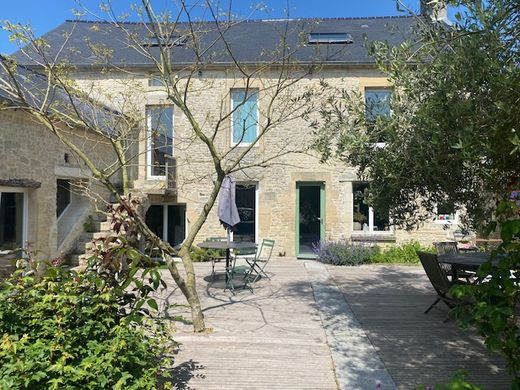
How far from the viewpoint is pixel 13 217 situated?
8328 mm

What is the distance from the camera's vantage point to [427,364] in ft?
14.3

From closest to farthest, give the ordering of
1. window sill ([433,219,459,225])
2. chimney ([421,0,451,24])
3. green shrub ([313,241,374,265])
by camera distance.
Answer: chimney ([421,0,451,24]) → green shrub ([313,241,374,265]) → window sill ([433,219,459,225])

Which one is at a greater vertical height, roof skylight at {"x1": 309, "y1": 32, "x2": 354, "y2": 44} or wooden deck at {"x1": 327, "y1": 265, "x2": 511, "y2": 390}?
roof skylight at {"x1": 309, "y1": 32, "x2": 354, "y2": 44}

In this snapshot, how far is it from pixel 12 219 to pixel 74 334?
6.31 metres

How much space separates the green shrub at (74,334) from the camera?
9.01 ft

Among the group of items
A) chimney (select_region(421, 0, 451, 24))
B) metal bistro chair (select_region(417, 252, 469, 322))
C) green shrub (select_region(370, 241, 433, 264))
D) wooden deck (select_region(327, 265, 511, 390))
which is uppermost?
chimney (select_region(421, 0, 451, 24))

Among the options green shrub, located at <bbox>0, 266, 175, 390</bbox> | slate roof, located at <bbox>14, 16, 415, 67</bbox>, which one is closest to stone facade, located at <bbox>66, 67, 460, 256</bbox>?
slate roof, located at <bbox>14, 16, 415, 67</bbox>

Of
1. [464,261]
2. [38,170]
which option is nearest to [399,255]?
[464,261]

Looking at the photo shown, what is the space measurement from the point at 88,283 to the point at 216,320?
Result: 9.05 ft

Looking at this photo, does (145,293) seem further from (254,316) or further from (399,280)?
(399,280)

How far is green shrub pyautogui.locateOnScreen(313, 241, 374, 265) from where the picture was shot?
37.9ft

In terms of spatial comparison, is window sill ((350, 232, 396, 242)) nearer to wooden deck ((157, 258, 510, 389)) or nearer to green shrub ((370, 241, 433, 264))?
green shrub ((370, 241, 433, 264))

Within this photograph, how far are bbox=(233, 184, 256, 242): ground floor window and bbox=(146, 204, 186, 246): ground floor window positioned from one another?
181 cm

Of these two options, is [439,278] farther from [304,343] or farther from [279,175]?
[279,175]
